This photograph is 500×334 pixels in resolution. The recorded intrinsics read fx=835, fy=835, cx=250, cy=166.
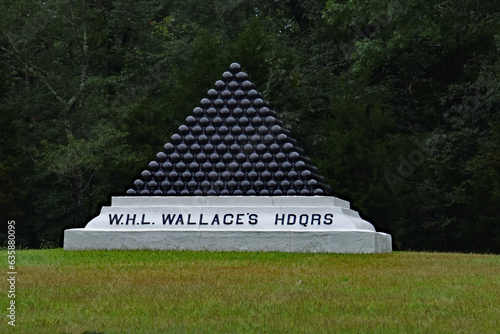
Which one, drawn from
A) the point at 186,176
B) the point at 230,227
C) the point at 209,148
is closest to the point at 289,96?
the point at 209,148

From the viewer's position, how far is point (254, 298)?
851cm

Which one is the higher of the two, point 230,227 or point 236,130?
point 236,130

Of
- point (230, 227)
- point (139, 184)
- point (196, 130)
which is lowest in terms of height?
point (230, 227)

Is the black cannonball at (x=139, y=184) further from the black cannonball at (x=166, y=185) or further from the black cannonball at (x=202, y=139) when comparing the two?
the black cannonball at (x=202, y=139)

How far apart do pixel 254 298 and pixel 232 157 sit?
11872mm

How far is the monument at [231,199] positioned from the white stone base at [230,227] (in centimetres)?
2

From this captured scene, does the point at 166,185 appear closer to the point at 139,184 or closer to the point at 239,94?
the point at 139,184

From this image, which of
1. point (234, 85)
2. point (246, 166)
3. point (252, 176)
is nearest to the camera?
point (252, 176)

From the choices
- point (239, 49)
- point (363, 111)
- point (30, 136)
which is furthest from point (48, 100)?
point (363, 111)

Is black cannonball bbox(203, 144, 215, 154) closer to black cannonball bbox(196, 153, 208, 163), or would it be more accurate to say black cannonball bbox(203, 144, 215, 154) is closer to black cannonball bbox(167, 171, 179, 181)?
black cannonball bbox(196, 153, 208, 163)

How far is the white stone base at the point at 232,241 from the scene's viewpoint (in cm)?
1803

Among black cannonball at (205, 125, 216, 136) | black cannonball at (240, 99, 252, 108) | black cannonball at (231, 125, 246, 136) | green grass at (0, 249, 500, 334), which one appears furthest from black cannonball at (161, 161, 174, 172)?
green grass at (0, 249, 500, 334)

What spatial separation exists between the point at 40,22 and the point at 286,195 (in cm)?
2394

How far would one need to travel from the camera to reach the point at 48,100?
40.7 meters
